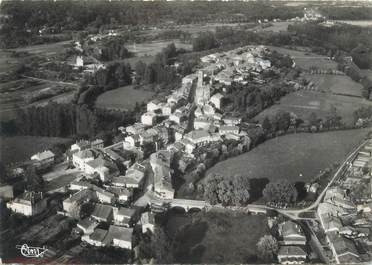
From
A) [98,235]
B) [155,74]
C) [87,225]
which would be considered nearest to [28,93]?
[155,74]

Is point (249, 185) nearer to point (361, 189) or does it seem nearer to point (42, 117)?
point (361, 189)

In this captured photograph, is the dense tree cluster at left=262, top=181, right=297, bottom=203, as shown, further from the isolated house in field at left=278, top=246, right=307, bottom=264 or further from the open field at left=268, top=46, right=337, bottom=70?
the open field at left=268, top=46, right=337, bottom=70

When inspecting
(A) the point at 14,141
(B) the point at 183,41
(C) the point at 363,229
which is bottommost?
(C) the point at 363,229

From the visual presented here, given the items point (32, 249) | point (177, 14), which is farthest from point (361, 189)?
point (177, 14)

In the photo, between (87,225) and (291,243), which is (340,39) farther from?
(87,225)

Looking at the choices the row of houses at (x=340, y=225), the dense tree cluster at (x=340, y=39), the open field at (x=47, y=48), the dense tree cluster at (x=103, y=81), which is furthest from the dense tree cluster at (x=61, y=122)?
the dense tree cluster at (x=340, y=39)

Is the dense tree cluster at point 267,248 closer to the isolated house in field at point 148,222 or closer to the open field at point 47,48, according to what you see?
the isolated house in field at point 148,222
